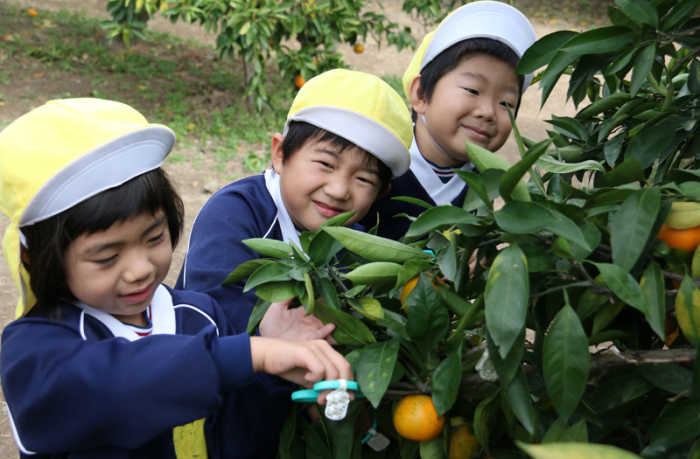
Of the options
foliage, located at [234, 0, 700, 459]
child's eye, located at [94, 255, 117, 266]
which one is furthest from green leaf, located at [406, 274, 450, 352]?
child's eye, located at [94, 255, 117, 266]

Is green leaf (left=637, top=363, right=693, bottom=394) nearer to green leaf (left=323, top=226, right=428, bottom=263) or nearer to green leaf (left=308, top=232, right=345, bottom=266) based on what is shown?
green leaf (left=323, top=226, right=428, bottom=263)

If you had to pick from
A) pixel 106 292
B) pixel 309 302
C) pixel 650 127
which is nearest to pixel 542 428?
pixel 309 302

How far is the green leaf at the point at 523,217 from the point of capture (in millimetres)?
691

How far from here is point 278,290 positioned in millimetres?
937

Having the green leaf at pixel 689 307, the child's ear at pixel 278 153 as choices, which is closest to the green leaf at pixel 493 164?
the green leaf at pixel 689 307

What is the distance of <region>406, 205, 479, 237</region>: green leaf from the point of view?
77 centimetres

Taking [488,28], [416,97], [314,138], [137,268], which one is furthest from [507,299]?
[416,97]

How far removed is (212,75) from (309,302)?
521 cm

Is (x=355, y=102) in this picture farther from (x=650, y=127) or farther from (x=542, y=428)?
(x=542, y=428)

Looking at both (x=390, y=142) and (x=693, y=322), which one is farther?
(x=390, y=142)

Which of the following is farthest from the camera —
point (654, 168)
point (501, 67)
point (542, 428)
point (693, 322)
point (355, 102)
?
point (501, 67)

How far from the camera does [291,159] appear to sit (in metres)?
1.48

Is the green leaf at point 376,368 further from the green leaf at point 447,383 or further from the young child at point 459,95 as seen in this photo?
the young child at point 459,95

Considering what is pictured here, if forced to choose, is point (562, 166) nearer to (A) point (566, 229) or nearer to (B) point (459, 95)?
(A) point (566, 229)
